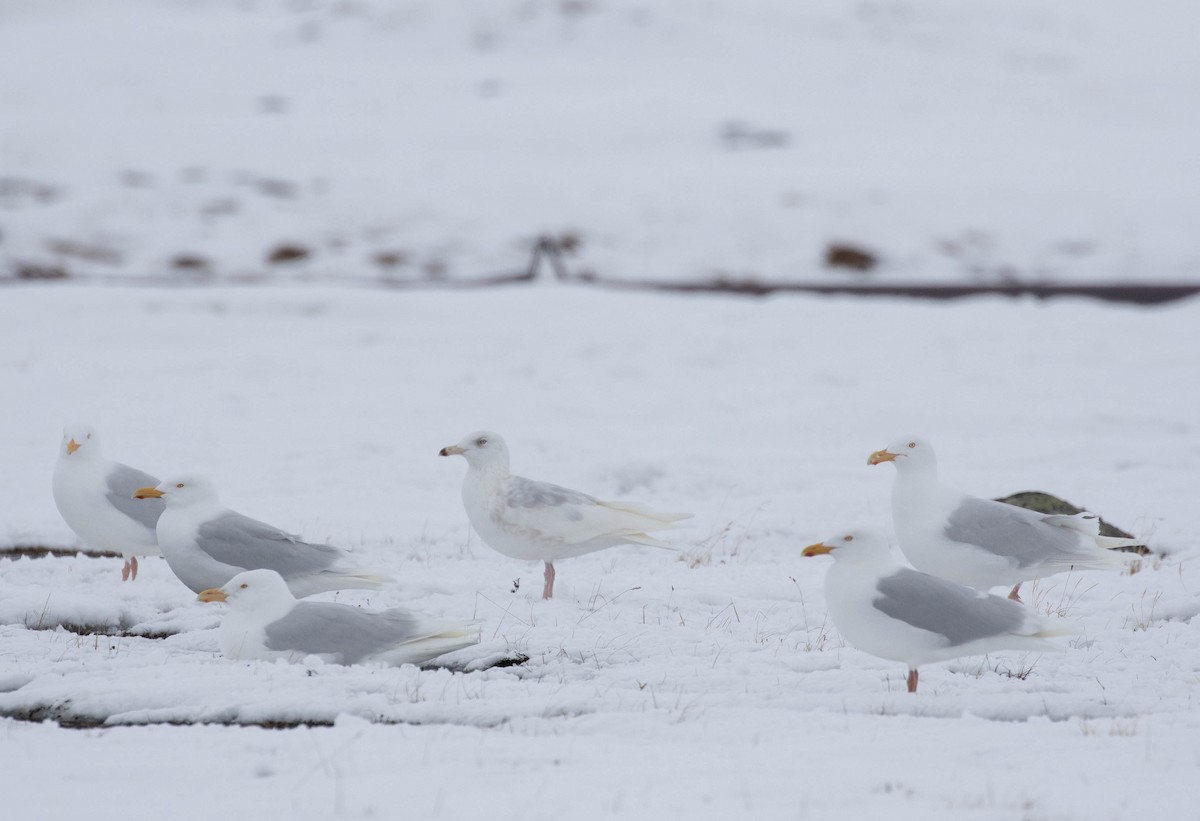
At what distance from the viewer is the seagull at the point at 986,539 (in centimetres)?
600

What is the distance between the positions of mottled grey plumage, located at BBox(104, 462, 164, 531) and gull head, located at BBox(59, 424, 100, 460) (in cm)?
19

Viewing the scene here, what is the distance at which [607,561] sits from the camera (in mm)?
7688

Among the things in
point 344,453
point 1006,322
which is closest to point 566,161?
point 1006,322

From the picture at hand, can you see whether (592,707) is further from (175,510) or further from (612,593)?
(175,510)

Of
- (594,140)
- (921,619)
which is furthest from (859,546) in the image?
(594,140)

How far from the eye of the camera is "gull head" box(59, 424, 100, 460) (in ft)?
22.8

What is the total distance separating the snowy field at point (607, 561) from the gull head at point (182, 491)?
1.72 feet

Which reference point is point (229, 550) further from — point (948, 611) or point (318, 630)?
point (948, 611)

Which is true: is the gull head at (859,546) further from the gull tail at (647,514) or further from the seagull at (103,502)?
the seagull at (103,502)

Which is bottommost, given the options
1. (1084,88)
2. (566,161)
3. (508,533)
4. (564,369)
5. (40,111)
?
(508,533)

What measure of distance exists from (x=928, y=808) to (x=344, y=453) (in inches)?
310

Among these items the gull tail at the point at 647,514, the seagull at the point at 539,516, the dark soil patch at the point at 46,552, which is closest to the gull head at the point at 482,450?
the seagull at the point at 539,516

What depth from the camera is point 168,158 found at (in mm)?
28938

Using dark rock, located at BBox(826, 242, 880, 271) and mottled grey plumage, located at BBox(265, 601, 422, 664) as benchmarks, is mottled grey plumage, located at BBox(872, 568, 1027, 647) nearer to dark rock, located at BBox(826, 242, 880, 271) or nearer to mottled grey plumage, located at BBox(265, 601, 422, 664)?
mottled grey plumage, located at BBox(265, 601, 422, 664)
